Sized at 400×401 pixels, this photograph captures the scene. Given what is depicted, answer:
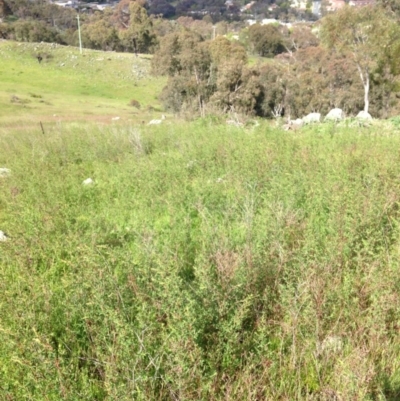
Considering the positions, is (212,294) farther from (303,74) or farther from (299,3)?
(299,3)

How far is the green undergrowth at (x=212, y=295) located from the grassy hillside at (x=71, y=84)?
17.3 metres

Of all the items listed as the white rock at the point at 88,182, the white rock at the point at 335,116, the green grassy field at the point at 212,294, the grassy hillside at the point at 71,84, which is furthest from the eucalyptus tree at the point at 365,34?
the green grassy field at the point at 212,294

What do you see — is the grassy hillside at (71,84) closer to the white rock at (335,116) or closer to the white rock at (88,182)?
the white rock at (335,116)

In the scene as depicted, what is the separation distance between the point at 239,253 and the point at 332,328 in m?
0.89

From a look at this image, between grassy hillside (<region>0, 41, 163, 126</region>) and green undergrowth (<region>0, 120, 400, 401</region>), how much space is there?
1731cm

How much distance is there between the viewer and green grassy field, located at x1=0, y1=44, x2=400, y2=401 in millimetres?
2197

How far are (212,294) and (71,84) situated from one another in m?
40.6

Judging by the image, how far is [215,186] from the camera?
5.55m

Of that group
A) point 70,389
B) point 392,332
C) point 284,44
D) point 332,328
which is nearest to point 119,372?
point 70,389

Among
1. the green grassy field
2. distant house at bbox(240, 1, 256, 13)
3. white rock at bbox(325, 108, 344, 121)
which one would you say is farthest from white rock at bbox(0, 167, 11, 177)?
distant house at bbox(240, 1, 256, 13)

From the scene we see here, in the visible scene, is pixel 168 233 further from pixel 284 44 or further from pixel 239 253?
pixel 284 44

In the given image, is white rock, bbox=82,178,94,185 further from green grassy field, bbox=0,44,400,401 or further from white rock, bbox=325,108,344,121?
white rock, bbox=325,108,344,121

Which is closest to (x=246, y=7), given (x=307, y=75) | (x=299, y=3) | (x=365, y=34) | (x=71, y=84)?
(x=299, y=3)

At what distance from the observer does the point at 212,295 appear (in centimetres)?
268
